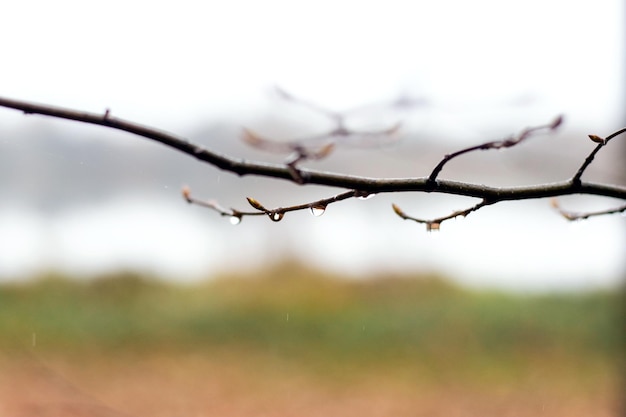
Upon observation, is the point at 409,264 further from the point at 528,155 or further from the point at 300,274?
the point at 528,155

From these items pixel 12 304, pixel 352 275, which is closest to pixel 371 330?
pixel 352 275

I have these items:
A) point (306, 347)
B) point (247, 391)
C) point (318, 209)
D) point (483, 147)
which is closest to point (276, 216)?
point (318, 209)

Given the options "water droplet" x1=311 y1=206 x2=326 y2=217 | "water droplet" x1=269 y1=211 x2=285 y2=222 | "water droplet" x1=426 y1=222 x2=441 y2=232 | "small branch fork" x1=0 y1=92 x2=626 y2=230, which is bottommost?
"water droplet" x1=269 y1=211 x2=285 y2=222

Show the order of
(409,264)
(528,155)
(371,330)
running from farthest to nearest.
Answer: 1. (409,264)
2. (371,330)
3. (528,155)

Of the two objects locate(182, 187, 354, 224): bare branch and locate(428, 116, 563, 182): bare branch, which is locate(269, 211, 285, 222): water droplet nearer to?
locate(182, 187, 354, 224): bare branch

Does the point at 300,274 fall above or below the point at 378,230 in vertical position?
below

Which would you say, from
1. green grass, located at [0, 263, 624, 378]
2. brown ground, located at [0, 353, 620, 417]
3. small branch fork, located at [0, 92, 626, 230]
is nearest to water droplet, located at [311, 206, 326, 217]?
small branch fork, located at [0, 92, 626, 230]

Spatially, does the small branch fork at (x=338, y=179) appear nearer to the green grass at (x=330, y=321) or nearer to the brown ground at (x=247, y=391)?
the brown ground at (x=247, y=391)
